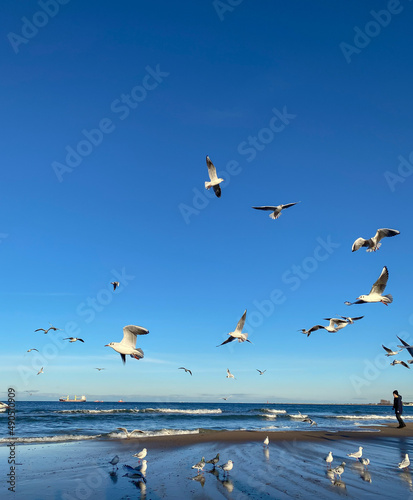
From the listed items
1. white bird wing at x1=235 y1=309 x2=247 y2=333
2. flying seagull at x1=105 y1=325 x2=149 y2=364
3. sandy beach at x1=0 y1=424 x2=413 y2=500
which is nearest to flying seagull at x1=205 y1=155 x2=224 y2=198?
white bird wing at x1=235 y1=309 x2=247 y2=333

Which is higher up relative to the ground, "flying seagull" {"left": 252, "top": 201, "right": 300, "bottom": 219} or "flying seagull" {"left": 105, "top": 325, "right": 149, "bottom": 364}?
"flying seagull" {"left": 252, "top": 201, "right": 300, "bottom": 219}

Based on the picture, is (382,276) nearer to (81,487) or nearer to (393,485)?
(393,485)

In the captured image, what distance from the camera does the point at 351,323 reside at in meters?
14.0

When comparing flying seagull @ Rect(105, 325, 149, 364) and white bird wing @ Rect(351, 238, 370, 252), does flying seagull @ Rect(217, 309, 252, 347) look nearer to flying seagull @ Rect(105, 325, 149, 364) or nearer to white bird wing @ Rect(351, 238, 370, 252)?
flying seagull @ Rect(105, 325, 149, 364)

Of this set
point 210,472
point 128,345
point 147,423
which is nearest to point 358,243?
point 128,345

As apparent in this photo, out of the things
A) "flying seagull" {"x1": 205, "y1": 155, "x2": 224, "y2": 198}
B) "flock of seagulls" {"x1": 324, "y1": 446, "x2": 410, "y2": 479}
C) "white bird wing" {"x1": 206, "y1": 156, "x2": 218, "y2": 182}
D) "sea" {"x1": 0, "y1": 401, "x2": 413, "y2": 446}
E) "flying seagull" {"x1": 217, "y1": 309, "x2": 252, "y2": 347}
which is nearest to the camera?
"flock of seagulls" {"x1": 324, "y1": 446, "x2": 410, "y2": 479}

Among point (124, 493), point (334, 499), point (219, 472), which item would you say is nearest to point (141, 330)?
point (124, 493)

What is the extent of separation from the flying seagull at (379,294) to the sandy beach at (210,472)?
4.61 m

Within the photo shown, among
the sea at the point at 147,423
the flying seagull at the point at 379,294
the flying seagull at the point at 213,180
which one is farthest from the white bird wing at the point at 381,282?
the sea at the point at 147,423

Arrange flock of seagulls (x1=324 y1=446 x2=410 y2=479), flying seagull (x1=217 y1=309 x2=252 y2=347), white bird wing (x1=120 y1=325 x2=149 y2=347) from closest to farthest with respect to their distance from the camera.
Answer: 1. flock of seagulls (x1=324 y1=446 x2=410 y2=479)
2. white bird wing (x1=120 y1=325 x2=149 y2=347)
3. flying seagull (x1=217 y1=309 x2=252 y2=347)

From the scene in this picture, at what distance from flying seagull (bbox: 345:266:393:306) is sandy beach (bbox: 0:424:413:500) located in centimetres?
461

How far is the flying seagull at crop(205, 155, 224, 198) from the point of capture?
13.7 m

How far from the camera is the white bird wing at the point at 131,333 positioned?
10911 millimetres

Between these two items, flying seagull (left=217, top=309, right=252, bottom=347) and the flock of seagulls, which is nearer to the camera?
the flock of seagulls
